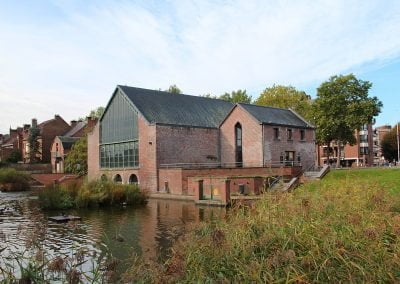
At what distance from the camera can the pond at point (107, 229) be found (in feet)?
44.4

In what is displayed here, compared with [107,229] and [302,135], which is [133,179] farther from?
[107,229]

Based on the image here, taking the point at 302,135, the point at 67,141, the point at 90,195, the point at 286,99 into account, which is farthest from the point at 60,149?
the point at 90,195

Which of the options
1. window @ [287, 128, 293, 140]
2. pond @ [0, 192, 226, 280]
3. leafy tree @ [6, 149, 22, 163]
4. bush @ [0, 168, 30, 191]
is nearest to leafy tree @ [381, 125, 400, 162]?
window @ [287, 128, 293, 140]

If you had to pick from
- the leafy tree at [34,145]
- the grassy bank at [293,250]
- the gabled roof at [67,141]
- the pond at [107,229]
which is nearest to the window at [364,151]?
the gabled roof at [67,141]

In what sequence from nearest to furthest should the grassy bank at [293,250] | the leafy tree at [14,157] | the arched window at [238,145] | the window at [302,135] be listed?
the grassy bank at [293,250], the arched window at [238,145], the window at [302,135], the leafy tree at [14,157]

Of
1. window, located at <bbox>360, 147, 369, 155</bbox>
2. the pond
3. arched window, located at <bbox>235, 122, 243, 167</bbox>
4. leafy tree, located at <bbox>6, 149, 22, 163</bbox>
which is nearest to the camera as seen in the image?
the pond

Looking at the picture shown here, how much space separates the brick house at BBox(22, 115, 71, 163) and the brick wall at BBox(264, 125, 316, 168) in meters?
53.9

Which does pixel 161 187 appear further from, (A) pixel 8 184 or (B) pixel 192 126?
(A) pixel 8 184

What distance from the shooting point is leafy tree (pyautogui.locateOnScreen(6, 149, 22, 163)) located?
85.8 meters

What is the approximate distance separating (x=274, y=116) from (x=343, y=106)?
28.4 ft

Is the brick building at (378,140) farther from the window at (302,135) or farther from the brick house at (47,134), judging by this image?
the brick house at (47,134)

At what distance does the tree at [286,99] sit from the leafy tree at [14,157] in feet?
172

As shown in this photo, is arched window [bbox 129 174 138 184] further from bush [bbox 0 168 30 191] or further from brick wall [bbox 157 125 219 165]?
bush [bbox 0 168 30 191]

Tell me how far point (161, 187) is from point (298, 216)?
33.7 metres
